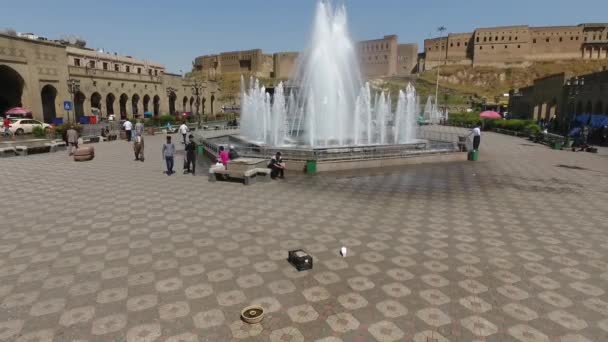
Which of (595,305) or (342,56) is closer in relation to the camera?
(595,305)

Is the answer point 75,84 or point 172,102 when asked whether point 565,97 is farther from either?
point 172,102

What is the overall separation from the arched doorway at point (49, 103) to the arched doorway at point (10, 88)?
8.60ft

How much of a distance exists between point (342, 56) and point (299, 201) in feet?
43.8

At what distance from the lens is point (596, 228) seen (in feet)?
23.9

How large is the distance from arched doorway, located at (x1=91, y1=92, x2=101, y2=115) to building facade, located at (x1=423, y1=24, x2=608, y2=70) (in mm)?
67014

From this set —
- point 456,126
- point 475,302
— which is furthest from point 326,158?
point 456,126

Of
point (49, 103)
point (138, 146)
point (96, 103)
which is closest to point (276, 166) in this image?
point (138, 146)

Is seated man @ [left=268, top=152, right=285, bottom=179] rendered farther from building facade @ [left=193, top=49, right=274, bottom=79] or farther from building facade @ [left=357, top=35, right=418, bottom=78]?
building facade @ [left=193, top=49, right=274, bottom=79]

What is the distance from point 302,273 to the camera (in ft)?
17.0

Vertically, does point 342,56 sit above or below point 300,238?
above

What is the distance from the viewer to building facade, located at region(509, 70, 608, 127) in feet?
91.2

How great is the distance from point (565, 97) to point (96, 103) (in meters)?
53.5

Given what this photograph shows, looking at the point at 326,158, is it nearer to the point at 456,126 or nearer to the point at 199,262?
the point at 199,262

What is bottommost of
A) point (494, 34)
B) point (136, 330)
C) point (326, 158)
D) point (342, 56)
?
point (136, 330)
